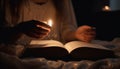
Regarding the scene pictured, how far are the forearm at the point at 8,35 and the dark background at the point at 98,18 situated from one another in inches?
43.8

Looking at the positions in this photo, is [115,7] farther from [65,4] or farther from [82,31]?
[82,31]

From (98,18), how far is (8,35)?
1.29 metres

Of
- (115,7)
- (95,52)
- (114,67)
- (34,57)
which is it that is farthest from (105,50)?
(115,7)

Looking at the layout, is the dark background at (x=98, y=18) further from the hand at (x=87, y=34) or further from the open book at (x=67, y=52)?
the open book at (x=67, y=52)

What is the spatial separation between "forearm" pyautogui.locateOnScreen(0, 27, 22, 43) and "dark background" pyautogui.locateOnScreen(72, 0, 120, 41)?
1.11m

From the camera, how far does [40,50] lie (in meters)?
1.26

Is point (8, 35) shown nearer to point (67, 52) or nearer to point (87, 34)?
point (67, 52)

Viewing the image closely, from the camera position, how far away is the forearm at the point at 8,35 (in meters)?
1.35

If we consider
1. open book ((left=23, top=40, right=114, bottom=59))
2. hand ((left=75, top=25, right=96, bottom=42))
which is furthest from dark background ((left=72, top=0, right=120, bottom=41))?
open book ((left=23, top=40, right=114, bottom=59))

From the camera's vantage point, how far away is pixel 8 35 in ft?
4.48

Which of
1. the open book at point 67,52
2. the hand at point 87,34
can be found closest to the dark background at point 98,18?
the hand at point 87,34

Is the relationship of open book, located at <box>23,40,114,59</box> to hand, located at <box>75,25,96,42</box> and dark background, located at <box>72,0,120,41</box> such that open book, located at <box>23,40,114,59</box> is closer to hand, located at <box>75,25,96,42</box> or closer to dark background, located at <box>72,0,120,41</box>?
hand, located at <box>75,25,96,42</box>

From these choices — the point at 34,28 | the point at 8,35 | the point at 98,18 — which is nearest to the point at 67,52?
the point at 34,28

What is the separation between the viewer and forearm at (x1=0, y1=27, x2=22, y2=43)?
1.35m
